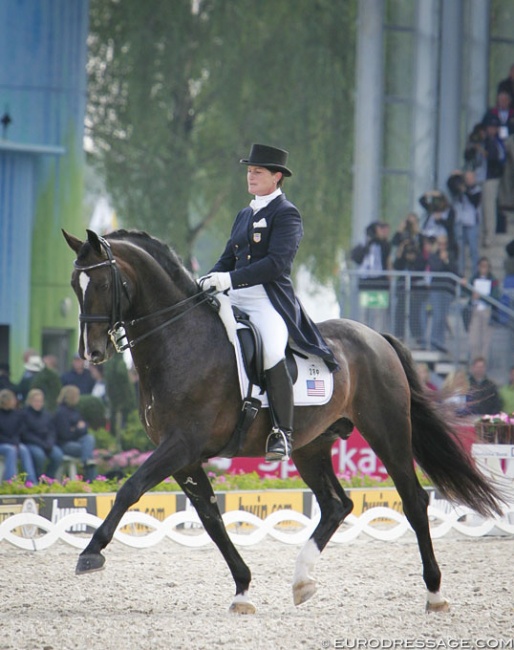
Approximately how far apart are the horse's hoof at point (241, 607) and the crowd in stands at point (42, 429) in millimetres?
5522

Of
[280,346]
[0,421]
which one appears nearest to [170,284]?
[280,346]

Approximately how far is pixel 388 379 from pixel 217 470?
5.19 metres

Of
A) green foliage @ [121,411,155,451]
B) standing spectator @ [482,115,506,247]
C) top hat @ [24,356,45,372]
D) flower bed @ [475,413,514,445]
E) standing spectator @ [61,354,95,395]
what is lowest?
green foliage @ [121,411,155,451]

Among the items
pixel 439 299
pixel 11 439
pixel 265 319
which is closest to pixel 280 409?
pixel 265 319

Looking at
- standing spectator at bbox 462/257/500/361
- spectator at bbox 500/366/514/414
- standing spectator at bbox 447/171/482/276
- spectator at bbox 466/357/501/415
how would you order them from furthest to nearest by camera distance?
standing spectator at bbox 447/171/482/276 < standing spectator at bbox 462/257/500/361 < spectator at bbox 500/366/514/414 < spectator at bbox 466/357/501/415

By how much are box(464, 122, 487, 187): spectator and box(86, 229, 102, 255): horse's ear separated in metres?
13.6

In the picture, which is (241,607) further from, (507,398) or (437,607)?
(507,398)

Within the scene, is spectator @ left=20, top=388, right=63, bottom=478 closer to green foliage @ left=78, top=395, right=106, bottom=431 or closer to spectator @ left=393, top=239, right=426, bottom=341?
green foliage @ left=78, top=395, right=106, bottom=431

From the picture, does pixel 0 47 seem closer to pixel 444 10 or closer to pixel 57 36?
pixel 57 36

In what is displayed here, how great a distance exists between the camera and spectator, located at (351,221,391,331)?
16.1 metres

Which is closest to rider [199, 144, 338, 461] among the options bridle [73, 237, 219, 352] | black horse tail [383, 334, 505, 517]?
bridle [73, 237, 219, 352]

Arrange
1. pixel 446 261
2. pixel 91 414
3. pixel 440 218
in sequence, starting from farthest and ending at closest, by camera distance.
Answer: pixel 440 218
pixel 446 261
pixel 91 414

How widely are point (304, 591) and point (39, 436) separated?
6.27 meters

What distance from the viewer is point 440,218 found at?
58.2 ft
